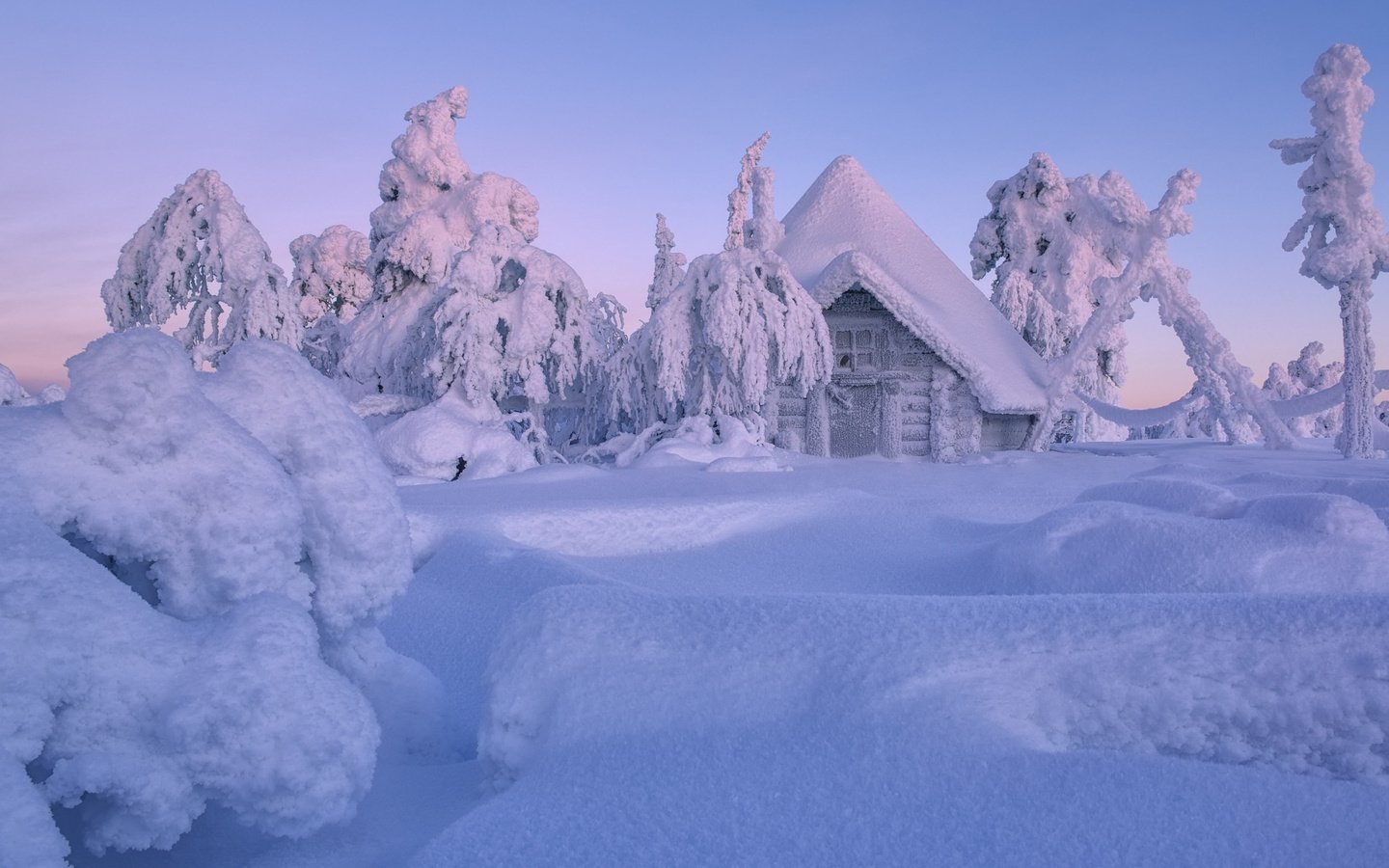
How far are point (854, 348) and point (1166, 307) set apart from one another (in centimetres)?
504

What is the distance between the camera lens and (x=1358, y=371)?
1145 centimetres

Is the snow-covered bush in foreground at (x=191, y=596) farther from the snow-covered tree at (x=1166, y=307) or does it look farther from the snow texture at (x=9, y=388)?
the snow-covered tree at (x=1166, y=307)

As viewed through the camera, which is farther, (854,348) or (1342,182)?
(854,348)

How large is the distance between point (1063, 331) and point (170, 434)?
22.3 meters

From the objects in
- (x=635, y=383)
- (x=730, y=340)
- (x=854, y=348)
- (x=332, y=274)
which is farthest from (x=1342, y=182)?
(x=332, y=274)

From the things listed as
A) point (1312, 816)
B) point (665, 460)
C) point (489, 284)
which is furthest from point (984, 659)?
point (489, 284)

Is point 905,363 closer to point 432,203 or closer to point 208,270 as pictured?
point 432,203

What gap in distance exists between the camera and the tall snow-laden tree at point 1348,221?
1139cm

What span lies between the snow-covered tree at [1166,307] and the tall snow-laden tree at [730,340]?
176 inches

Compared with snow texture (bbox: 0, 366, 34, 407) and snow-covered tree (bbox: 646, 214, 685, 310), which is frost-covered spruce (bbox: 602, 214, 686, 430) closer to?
snow-covered tree (bbox: 646, 214, 685, 310)

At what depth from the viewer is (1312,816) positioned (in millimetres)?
1635

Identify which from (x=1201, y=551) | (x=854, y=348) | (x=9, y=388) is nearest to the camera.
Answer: (x=9, y=388)

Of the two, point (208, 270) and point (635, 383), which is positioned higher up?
point (208, 270)

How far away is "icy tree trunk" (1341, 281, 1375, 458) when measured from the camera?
11.4 metres
